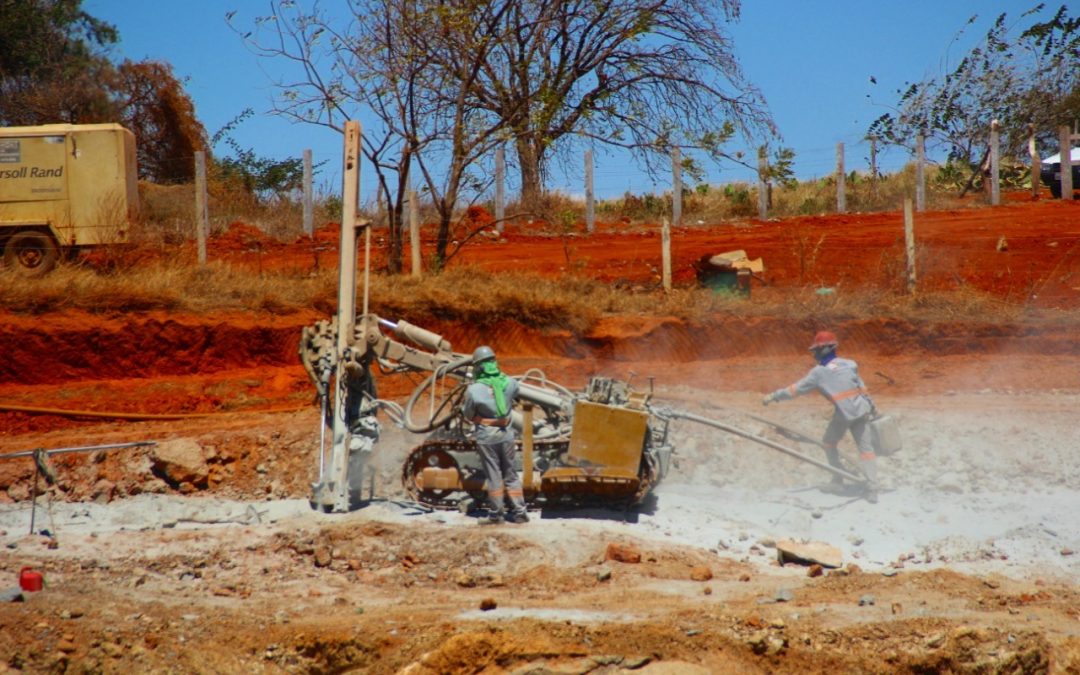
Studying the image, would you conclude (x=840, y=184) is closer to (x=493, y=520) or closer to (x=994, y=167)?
(x=994, y=167)

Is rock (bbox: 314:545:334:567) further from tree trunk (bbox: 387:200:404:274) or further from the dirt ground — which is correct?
tree trunk (bbox: 387:200:404:274)

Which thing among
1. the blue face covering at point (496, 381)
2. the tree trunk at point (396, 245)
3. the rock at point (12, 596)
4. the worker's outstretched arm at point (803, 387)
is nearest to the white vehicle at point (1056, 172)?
the tree trunk at point (396, 245)

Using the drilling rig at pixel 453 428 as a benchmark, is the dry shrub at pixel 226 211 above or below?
above

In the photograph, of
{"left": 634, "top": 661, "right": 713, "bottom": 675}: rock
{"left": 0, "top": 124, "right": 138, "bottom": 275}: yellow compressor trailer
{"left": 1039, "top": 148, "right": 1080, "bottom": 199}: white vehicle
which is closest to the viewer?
{"left": 634, "top": 661, "right": 713, "bottom": 675}: rock

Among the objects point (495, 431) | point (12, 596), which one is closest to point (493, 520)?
point (495, 431)

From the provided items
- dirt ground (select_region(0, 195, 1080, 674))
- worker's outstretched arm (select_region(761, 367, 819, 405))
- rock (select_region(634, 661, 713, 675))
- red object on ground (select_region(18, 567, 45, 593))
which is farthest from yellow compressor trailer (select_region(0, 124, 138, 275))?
rock (select_region(634, 661, 713, 675))

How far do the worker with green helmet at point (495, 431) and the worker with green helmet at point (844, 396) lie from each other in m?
2.78

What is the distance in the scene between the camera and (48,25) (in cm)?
3356

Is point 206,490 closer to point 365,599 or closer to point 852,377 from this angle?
Result: point 365,599

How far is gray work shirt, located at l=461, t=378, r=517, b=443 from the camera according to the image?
37.1 feet

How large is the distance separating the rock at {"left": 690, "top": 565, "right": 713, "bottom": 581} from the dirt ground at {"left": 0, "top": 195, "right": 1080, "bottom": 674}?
0.03 metres

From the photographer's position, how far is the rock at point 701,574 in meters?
10.2

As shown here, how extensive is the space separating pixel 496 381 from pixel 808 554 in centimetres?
330

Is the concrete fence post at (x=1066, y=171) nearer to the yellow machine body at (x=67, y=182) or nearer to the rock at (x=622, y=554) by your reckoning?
the yellow machine body at (x=67, y=182)
